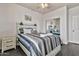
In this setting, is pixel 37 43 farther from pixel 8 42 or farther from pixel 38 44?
pixel 8 42

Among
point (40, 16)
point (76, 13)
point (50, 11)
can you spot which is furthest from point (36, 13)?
point (76, 13)

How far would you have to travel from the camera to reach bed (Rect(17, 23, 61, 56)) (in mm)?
1672

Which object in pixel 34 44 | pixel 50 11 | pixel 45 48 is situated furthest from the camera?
pixel 50 11

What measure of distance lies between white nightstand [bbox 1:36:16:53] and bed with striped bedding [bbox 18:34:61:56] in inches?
5.3

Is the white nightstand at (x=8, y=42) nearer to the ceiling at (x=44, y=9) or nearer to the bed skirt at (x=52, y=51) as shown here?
the bed skirt at (x=52, y=51)

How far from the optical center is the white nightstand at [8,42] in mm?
1720

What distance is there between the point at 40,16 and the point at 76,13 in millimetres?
796

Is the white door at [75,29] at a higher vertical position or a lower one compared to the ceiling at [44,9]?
lower

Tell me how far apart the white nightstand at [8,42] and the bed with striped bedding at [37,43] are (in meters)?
0.14

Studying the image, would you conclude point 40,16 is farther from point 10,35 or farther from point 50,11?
point 10,35

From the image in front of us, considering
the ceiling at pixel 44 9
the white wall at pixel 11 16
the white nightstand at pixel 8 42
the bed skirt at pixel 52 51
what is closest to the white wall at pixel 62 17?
the ceiling at pixel 44 9

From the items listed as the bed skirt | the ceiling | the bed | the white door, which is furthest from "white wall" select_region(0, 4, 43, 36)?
the white door

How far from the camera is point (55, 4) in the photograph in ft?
5.75

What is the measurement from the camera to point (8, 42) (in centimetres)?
176
